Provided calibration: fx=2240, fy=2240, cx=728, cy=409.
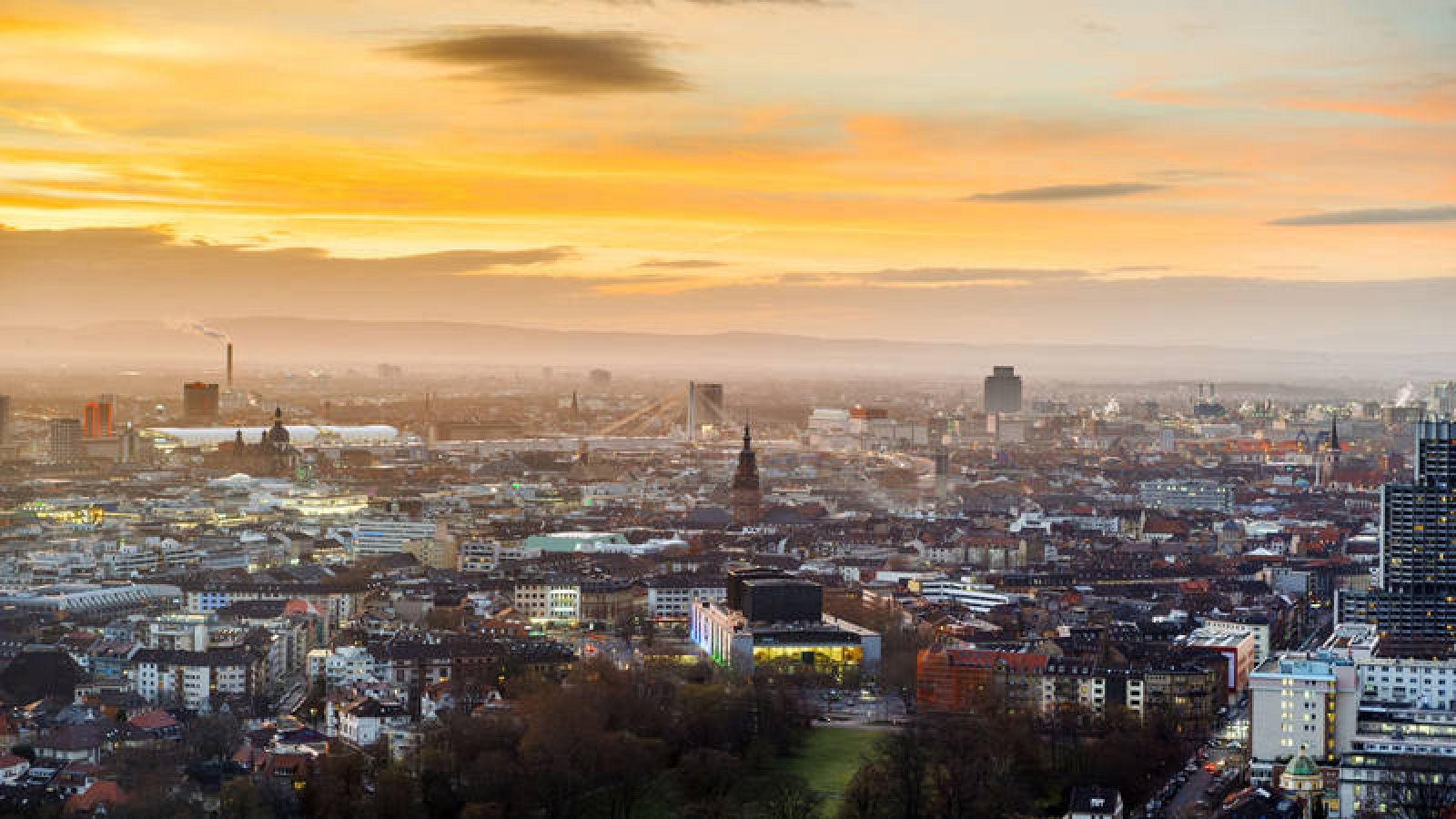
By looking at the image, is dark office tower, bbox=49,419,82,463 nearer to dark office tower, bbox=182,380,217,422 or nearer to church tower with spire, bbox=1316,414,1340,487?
dark office tower, bbox=182,380,217,422

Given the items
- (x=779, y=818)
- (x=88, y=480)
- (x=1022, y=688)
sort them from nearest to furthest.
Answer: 1. (x=779, y=818)
2. (x=1022, y=688)
3. (x=88, y=480)

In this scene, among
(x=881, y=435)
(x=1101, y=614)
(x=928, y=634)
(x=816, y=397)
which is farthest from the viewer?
(x=816, y=397)

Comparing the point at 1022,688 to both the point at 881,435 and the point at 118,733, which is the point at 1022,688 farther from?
the point at 881,435

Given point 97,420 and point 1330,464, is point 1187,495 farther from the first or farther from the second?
point 97,420

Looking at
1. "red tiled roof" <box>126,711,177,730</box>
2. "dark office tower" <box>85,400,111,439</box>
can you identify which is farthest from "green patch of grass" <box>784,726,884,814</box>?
"dark office tower" <box>85,400,111,439</box>

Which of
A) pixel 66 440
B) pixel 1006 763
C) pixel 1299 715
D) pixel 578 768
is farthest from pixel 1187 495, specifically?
pixel 578 768

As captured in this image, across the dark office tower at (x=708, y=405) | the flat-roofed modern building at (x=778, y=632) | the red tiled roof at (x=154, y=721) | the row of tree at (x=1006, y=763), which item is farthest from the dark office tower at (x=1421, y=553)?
the dark office tower at (x=708, y=405)

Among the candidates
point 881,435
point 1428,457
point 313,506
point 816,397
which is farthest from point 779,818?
point 816,397
